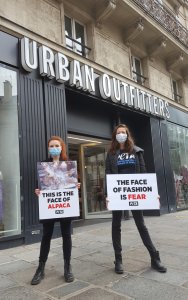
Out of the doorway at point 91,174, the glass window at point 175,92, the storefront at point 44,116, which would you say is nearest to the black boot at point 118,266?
the storefront at point 44,116

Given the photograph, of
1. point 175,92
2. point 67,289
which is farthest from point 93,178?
point 67,289

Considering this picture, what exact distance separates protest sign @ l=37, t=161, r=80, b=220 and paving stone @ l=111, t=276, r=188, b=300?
102cm

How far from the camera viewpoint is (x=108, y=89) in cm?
912

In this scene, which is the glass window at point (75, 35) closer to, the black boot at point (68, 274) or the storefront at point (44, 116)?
the storefront at point (44, 116)

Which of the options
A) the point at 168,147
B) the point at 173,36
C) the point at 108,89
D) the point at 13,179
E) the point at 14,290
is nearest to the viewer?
the point at 14,290

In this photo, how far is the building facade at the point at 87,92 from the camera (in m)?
6.70

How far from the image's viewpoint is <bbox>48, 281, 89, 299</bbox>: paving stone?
134 inches

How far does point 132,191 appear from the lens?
→ 421 cm

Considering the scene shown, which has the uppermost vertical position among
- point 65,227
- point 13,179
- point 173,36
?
point 173,36

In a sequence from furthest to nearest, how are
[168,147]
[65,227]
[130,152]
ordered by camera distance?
1. [168,147]
2. [130,152]
3. [65,227]

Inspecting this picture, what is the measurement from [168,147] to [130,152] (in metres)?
8.12

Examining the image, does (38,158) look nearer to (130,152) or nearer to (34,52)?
(34,52)

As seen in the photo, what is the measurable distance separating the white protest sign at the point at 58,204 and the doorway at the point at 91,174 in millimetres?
6680

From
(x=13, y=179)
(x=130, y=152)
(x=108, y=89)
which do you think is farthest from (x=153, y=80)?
(x=130, y=152)
